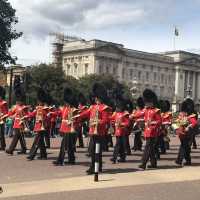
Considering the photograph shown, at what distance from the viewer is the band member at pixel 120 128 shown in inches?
647

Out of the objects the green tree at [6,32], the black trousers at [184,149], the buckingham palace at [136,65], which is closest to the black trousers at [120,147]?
the black trousers at [184,149]

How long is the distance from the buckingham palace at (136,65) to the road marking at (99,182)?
99.9 m

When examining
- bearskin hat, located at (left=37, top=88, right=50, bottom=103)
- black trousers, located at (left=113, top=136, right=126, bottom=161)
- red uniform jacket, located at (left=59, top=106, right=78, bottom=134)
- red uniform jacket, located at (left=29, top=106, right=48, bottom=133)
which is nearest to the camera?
red uniform jacket, located at (left=59, top=106, right=78, bottom=134)

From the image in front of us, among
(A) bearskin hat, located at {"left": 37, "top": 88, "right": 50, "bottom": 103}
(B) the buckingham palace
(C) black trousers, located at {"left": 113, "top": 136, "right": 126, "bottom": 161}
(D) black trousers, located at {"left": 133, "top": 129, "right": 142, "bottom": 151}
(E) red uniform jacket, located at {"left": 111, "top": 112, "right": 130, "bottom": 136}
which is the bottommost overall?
(D) black trousers, located at {"left": 133, "top": 129, "right": 142, "bottom": 151}

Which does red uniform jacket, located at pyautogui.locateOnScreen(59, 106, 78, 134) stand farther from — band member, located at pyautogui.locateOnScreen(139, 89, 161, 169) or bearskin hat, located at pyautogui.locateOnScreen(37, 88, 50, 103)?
bearskin hat, located at pyautogui.locateOnScreen(37, 88, 50, 103)

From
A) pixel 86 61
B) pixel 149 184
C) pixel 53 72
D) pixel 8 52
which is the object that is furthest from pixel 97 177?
pixel 86 61

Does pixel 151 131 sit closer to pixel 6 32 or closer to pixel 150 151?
pixel 150 151

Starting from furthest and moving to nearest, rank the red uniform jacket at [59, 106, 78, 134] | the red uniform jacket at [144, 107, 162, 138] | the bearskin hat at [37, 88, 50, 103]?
the bearskin hat at [37, 88, 50, 103] → the red uniform jacket at [59, 106, 78, 134] → the red uniform jacket at [144, 107, 162, 138]

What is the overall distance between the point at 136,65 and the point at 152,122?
117 meters

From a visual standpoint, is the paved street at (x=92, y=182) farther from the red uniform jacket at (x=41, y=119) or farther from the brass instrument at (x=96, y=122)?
the brass instrument at (x=96, y=122)

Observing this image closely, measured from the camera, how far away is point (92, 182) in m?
12.4

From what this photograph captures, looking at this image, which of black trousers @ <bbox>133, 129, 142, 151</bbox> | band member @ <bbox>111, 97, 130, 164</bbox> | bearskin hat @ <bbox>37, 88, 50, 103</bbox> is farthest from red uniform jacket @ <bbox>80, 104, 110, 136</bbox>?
black trousers @ <bbox>133, 129, 142, 151</bbox>

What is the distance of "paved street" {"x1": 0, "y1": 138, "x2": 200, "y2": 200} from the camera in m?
11.0

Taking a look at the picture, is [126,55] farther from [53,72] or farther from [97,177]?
[97,177]
